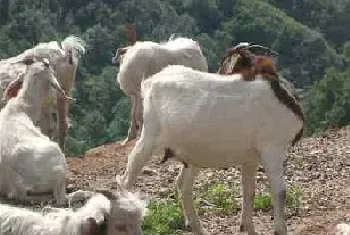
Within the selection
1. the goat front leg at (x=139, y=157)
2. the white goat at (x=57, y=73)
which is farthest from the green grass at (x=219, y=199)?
the white goat at (x=57, y=73)

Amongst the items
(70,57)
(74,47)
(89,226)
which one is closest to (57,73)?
(70,57)

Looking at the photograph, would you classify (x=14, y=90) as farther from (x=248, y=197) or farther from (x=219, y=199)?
(x=248, y=197)

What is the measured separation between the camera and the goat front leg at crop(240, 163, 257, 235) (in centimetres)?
940

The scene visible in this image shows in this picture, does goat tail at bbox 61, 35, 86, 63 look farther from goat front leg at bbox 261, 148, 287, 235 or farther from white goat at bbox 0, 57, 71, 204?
goat front leg at bbox 261, 148, 287, 235

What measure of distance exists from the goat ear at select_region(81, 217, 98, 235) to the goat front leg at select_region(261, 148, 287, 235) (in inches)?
116

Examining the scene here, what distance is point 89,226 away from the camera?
6066 millimetres

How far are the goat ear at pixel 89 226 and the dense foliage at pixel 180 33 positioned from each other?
16299mm

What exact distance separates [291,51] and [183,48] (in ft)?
109

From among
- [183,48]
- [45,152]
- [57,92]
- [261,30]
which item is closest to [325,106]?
[183,48]

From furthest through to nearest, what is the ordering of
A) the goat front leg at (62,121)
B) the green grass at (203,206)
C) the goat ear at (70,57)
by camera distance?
1. the goat ear at (70,57)
2. the goat front leg at (62,121)
3. the green grass at (203,206)

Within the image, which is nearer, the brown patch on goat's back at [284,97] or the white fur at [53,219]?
the white fur at [53,219]

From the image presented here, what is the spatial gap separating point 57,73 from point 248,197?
4.78 m

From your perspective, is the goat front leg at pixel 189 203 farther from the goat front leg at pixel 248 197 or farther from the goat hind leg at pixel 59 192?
the goat hind leg at pixel 59 192

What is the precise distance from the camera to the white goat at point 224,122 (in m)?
8.75
